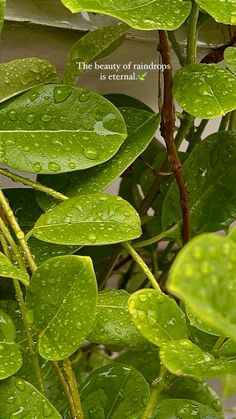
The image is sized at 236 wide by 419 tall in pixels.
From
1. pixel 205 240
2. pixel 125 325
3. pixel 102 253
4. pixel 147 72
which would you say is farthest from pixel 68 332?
pixel 147 72

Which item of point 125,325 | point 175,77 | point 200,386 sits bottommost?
point 200,386

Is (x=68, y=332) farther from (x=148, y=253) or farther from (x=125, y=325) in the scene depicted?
(x=148, y=253)

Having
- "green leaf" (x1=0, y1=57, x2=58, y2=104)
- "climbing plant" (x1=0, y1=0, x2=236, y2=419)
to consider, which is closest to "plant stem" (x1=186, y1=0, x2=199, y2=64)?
"climbing plant" (x1=0, y1=0, x2=236, y2=419)

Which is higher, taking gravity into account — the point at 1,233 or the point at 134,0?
the point at 134,0

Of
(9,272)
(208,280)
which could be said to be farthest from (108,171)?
(208,280)

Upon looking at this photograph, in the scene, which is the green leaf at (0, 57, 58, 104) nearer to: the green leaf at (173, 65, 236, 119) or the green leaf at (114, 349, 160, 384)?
the green leaf at (173, 65, 236, 119)

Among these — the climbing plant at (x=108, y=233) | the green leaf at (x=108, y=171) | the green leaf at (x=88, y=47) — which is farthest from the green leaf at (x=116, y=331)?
the green leaf at (x=88, y=47)
